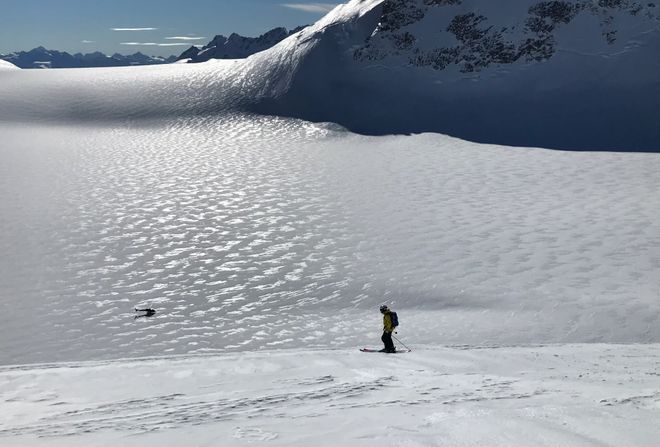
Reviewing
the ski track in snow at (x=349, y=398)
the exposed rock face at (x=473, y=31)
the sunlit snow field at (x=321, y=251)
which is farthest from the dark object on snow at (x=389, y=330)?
the exposed rock face at (x=473, y=31)

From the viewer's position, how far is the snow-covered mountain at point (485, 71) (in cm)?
3919

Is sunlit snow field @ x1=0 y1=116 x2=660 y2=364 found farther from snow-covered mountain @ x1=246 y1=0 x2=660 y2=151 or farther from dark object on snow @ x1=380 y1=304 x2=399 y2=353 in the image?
snow-covered mountain @ x1=246 y1=0 x2=660 y2=151

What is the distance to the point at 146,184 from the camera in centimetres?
2855

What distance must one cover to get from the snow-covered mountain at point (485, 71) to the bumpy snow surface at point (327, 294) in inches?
228

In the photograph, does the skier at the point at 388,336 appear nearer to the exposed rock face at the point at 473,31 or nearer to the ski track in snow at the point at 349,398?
the ski track in snow at the point at 349,398

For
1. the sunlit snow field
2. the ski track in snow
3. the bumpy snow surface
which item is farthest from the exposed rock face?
the ski track in snow

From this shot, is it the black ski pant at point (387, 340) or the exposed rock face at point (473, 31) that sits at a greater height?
the exposed rock face at point (473, 31)

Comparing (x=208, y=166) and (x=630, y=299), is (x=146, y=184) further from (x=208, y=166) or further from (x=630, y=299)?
(x=630, y=299)

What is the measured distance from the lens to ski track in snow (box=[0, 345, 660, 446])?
22.5ft

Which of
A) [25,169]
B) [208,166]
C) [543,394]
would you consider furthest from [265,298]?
[25,169]

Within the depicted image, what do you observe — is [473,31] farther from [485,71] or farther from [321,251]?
[321,251]

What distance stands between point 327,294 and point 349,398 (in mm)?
7315

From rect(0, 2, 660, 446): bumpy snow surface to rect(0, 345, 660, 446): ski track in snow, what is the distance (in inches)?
2.1

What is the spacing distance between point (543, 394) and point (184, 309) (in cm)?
951
